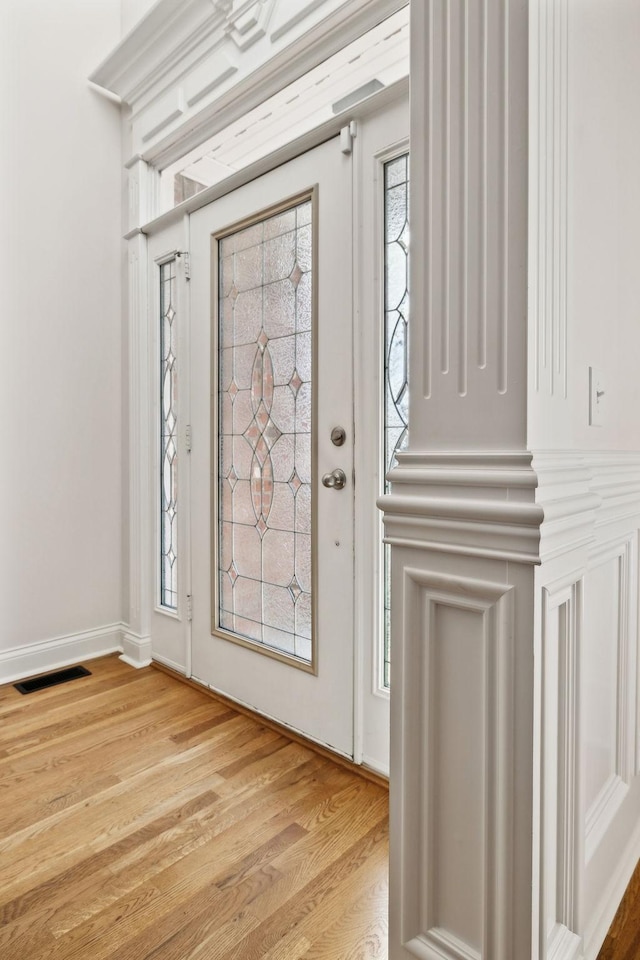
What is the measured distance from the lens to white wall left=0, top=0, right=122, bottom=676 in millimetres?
2316

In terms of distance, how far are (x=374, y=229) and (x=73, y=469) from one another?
173cm

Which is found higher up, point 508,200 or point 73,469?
point 508,200

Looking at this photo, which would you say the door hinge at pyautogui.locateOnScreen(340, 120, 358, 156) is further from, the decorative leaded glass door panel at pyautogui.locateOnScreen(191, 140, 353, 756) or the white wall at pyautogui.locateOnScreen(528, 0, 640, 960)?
the white wall at pyautogui.locateOnScreen(528, 0, 640, 960)

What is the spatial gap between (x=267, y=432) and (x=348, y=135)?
943mm

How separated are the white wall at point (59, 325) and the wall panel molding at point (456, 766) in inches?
82.1

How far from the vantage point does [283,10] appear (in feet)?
5.80

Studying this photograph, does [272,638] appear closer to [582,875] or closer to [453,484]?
[582,875]

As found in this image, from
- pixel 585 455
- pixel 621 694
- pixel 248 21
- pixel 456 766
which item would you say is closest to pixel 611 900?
pixel 621 694

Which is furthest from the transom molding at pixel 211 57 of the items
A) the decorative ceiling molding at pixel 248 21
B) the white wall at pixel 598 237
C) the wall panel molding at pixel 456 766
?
the wall panel molding at pixel 456 766

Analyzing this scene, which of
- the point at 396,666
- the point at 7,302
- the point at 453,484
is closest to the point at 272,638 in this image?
the point at 396,666

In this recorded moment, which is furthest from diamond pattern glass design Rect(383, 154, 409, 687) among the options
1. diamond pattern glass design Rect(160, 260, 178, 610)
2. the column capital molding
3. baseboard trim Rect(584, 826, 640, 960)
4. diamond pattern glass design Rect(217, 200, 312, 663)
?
diamond pattern glass design Rect(160, 260, 178, 610)

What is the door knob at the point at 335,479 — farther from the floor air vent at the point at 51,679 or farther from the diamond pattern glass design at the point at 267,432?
the floor air vent at the point at 51,679

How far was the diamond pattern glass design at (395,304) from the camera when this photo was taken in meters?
1.54

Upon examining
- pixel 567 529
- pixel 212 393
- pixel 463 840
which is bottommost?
pixel 463 840
